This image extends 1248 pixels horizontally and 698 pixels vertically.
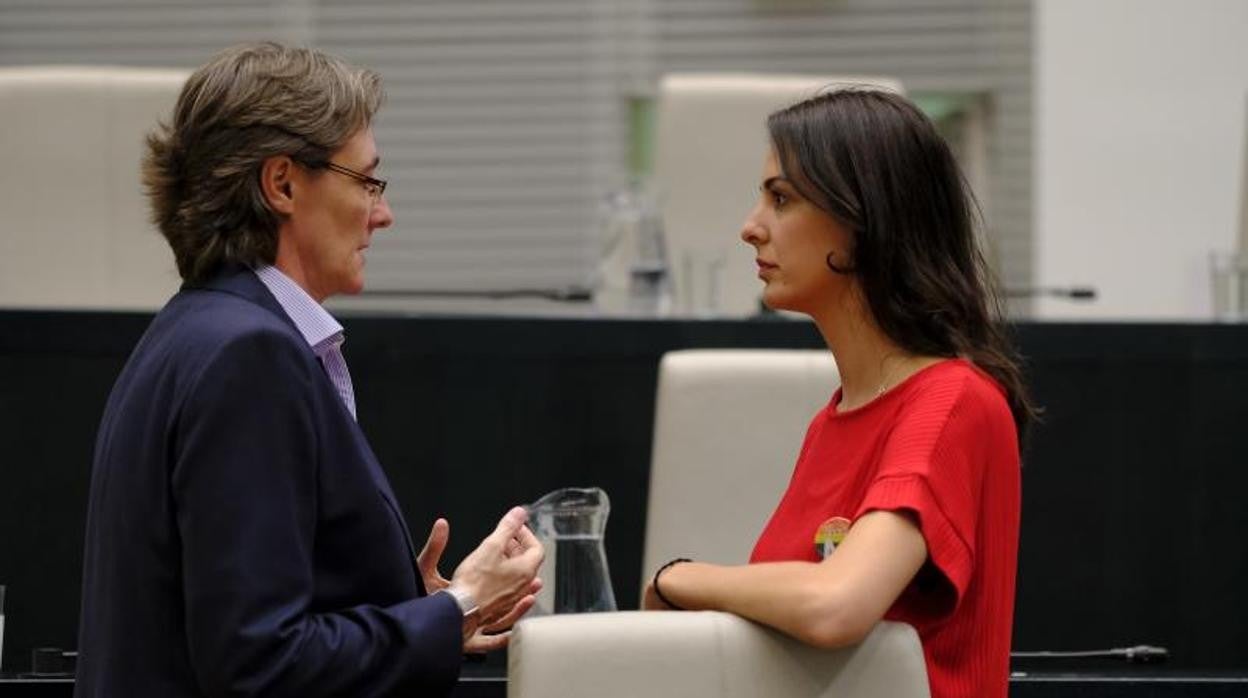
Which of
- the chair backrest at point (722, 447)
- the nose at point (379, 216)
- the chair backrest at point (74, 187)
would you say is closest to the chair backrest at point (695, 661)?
the nose at point (379, 216)

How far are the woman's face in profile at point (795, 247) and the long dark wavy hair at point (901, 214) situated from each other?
1 cm

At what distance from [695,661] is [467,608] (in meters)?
0.24

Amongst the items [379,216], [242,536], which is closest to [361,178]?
[379,216]

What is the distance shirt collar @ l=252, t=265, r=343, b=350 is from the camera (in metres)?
1.74

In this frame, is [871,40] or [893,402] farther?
[871,40]

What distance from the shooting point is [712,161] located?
15.3 feet

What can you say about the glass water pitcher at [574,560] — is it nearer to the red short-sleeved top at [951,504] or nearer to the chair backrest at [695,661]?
the red short-sleeved top at [951,504]

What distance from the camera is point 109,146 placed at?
14.5 ft

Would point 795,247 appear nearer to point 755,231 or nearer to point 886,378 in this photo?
point 755,231

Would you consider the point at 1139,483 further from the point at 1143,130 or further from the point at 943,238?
the point at 1143,130

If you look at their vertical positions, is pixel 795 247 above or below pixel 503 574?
above

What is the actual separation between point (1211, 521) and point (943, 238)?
1869 millimetres

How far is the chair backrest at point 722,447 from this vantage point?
3.12 meters

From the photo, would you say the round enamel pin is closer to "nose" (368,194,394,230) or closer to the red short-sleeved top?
the red short-sleeved top
